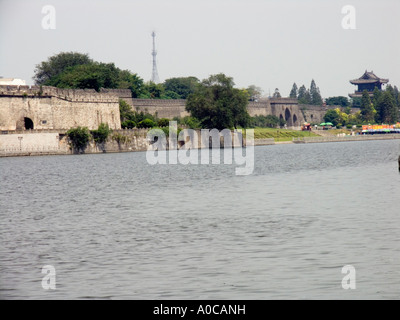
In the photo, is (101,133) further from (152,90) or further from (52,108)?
(152,90)

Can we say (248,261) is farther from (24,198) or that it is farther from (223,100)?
(223,100)

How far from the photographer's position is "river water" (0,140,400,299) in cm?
1135

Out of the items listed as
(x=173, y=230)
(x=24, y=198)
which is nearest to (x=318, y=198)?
(x=173, y=230)

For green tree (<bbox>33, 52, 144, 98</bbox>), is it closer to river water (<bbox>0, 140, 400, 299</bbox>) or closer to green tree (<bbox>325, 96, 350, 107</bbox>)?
river water (<bbox>0, 140, 400, 299</bbox>)

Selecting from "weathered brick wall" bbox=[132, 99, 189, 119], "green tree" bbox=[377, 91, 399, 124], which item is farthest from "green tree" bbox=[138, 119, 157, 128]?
"green tree" bbox=[377, 91, 399, 124]

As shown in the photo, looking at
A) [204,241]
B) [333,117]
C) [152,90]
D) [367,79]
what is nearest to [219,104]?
[152,90]

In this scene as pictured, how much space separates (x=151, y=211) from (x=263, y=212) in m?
3.22

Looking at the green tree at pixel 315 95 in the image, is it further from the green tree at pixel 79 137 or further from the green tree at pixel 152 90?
the green tree at pixel 79 137

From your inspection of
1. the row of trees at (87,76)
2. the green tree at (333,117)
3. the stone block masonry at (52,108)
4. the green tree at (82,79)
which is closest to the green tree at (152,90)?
the row of trees at (87,76)

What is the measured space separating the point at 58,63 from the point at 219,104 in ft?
113

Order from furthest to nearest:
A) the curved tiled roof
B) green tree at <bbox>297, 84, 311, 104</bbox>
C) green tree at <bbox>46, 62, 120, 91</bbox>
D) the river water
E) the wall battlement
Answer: green tree at <bbox>297, 84, 311, 104</bbox> < the curved tiled roof < green tree at <bbox>46, 62, 120, 91</bbox> < the wall battlement < the river water

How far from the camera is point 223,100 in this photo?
72.7 m

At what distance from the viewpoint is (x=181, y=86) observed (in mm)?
149375

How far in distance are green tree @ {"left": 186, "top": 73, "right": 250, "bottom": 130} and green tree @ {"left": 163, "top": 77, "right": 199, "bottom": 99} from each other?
71230mm
